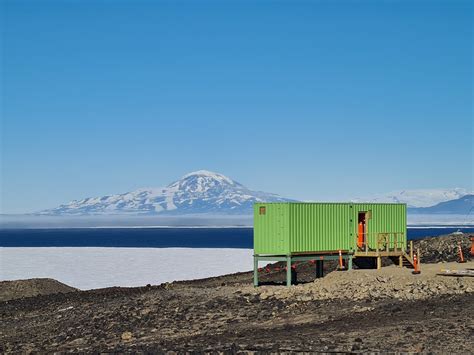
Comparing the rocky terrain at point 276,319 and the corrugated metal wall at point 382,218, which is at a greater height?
the corrugated metal wall at point 382,218

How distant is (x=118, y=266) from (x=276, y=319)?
4483 cm

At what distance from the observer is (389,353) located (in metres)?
20.6

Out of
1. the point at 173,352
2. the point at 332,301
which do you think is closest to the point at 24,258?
the point at 332,301

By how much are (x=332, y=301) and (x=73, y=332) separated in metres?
9.80

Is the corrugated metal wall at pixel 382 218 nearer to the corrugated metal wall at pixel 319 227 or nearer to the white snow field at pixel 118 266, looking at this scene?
the corrugated metal wall at pixel 319 227

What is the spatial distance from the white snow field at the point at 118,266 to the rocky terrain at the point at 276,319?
21.0 meters

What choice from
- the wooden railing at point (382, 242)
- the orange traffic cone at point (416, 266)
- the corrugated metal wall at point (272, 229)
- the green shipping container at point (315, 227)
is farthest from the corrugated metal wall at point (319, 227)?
the orange traffic cone at point (416, 266)

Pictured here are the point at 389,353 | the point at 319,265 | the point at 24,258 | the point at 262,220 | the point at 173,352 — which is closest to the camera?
the point at 389,353

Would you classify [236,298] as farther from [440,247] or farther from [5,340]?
[440,247]

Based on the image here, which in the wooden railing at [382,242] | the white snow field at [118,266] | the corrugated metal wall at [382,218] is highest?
the corrugated metal wall at [382,218]

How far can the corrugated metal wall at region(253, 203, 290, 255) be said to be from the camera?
126 ft

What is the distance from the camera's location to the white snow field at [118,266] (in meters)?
62.8

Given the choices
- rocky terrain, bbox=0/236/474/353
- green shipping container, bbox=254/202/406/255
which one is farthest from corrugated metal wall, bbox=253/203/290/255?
rocky terrain, bbox=0/236/474/353

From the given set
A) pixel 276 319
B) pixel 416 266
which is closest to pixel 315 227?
pixel 416 266
